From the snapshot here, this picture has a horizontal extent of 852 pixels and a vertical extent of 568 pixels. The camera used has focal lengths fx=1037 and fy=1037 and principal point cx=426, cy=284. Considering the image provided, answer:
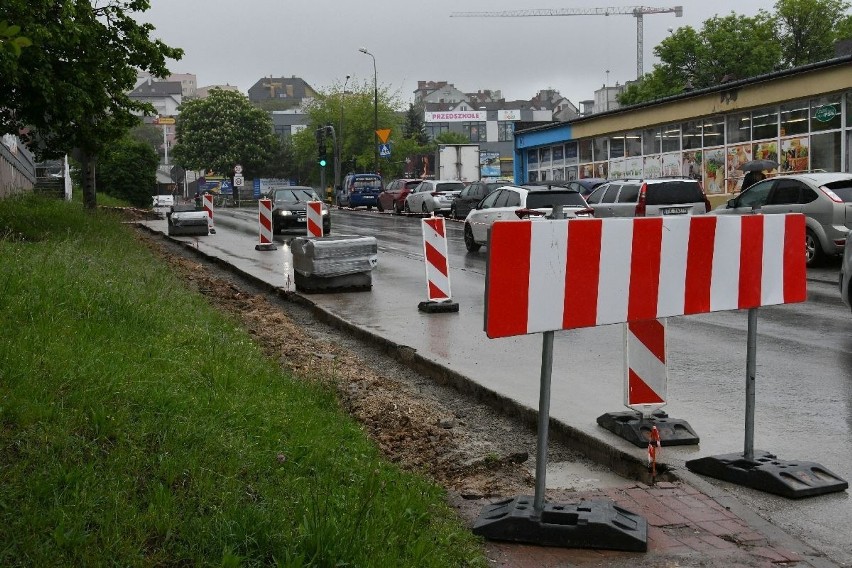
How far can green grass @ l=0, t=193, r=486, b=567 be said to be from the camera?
3975 mm

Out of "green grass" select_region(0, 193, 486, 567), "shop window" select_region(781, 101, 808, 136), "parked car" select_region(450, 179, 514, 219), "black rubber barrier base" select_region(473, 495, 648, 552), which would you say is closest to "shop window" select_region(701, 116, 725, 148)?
"shop window" select_region(781, 101, 808, 136)

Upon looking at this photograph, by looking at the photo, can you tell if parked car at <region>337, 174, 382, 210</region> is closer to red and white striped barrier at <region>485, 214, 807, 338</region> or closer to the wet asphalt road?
the wet asphalt road

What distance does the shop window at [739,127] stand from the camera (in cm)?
3991

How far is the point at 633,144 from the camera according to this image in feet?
164

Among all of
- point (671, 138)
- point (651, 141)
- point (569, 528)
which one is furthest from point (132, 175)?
point (569, 528)

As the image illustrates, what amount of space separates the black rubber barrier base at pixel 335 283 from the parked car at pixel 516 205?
7.61 m

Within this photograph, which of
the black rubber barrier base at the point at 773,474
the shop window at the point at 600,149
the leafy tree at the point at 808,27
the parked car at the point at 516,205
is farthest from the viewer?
the leafy tree at the point at 808,27

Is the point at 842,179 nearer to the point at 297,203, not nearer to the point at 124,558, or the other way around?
the point at 124,558

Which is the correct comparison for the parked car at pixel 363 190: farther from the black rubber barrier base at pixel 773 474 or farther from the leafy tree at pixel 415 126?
the leafy tree at pixel 415 126

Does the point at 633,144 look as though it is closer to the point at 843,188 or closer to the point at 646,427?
the point at 843,188

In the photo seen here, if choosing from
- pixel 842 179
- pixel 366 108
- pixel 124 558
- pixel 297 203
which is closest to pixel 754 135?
pixel 297 203

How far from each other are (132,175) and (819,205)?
53.3 meters

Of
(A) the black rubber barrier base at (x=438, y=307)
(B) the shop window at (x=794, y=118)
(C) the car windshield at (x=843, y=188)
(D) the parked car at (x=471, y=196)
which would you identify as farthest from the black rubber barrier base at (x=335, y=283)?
(B) the shop window at (x=794, y=118)

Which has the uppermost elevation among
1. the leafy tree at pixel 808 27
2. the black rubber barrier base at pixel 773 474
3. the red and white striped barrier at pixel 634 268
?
the leafy tree at pixel 808 27
